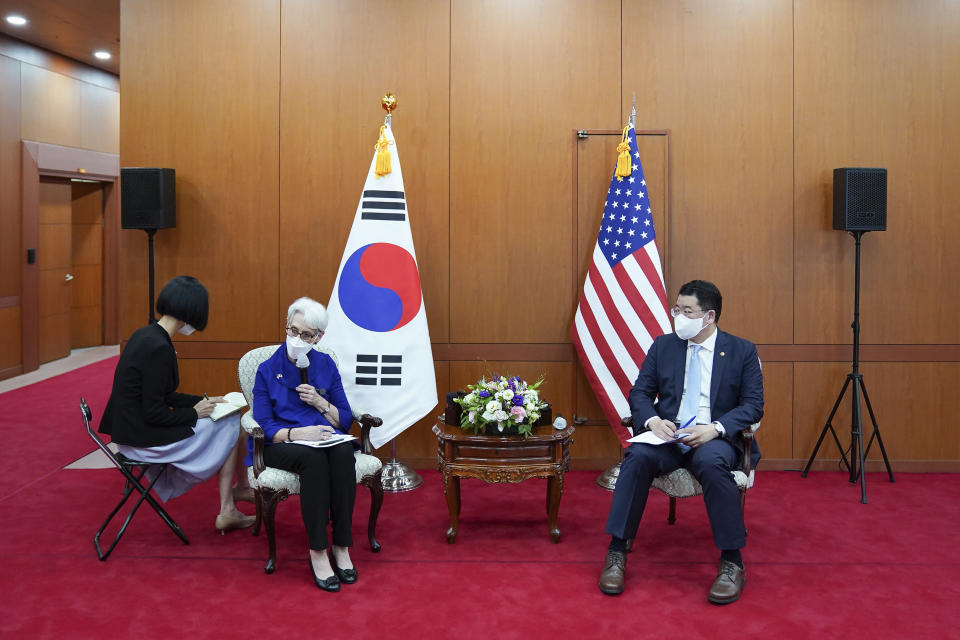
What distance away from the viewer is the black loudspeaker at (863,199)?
519cm

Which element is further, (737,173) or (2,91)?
(2,91)

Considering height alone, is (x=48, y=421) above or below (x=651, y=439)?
below

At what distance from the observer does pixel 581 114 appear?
5637 mm

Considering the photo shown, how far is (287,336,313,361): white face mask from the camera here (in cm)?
391

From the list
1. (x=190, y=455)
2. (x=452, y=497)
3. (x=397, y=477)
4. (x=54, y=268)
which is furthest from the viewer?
(x=54, y=268)

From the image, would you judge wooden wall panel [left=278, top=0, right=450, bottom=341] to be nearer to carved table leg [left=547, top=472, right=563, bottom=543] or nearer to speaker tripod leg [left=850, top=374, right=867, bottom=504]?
carved table leg [left=547, top=472, right=563, bottom=543]

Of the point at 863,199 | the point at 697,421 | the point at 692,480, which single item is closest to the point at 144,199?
the point at 697,421

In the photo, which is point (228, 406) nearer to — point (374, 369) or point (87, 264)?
point (374, 369)

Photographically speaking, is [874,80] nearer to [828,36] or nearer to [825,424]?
[828,36]

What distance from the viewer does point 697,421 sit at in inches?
158

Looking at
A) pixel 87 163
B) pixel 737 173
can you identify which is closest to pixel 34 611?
pixel 737 173

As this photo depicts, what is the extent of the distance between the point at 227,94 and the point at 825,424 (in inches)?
177

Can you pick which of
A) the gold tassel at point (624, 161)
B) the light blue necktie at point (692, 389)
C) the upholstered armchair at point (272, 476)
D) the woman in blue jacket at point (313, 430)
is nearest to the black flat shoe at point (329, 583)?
the woman in blue jacket at point (313, 430)

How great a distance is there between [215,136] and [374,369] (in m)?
1.99
